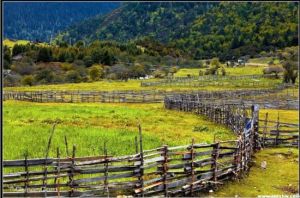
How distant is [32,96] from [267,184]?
46.3 metres

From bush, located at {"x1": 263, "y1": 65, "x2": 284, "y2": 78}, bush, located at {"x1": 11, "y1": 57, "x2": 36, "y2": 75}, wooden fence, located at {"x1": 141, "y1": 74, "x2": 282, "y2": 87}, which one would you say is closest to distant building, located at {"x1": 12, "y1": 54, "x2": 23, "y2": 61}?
bush, located at {"x1": 11, "y1": 57, "x2": 36, "y2": 75}

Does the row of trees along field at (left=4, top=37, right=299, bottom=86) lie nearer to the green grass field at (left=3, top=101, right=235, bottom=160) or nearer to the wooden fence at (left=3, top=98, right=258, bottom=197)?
the green grass field at (left=3, top=101, right=235, bottom=160)

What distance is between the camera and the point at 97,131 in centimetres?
2650

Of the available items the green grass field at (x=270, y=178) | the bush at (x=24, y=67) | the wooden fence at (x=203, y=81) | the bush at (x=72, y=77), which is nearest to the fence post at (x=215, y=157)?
the green grass field at (x=270, y=178)

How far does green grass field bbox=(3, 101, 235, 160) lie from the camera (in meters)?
20.9

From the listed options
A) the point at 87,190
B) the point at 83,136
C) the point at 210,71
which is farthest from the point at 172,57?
the point at 87,190

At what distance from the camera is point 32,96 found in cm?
6025

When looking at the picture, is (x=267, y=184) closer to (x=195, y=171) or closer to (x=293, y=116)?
(x=195, y=171)

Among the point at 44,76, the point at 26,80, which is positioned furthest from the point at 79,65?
the point at 26,80

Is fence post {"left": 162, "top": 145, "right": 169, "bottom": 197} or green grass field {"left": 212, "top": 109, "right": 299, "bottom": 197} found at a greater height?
fence post {"left": 162, "top": 145, "right": 169, "bottom": 197}

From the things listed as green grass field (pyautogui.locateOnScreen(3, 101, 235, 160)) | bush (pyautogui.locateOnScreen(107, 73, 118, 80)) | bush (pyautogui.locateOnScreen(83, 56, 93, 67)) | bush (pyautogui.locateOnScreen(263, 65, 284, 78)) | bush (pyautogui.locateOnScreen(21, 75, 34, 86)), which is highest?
bush (pyautogui.locateOnScreen(83, 56, 93, 67))

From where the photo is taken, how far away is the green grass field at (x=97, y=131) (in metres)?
20.9

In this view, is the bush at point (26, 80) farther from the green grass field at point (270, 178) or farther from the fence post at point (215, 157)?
the fence post at point (215, 157)

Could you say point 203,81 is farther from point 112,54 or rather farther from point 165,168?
point 165,168
